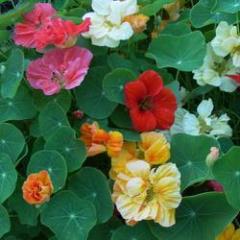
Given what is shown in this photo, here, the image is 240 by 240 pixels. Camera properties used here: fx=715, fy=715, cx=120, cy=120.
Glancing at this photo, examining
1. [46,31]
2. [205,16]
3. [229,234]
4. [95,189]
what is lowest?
[229,234]

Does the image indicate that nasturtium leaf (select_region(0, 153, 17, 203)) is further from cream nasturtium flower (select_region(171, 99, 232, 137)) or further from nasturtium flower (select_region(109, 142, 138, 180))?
cream nasturtium flower (select_region(171, 99, 232, 137))

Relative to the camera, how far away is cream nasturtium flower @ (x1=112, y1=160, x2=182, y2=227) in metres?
1.25

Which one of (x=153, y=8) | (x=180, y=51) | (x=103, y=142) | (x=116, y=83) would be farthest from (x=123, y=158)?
(x=153, y=8)

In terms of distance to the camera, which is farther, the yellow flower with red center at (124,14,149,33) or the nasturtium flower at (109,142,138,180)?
the yellow flower with red center at (124,14,149,33)

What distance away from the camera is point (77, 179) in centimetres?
135

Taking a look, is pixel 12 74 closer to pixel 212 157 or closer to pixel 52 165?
pixel 52 165

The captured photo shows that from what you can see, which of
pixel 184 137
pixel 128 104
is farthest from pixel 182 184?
pixel 128 104

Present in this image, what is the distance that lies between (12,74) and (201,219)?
0.48m

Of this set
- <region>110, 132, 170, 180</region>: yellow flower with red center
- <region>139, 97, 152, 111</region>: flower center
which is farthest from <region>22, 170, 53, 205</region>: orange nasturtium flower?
<region>139, 97, 152, 111</region>: flower center

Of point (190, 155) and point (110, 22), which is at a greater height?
point (110, 22)

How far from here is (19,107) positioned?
1.42 metres

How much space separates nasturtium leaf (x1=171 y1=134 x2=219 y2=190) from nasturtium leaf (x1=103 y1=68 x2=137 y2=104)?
14 centimetres

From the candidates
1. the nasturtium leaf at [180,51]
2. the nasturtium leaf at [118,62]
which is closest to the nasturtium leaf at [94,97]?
the nasturtium leaf at [118,62]

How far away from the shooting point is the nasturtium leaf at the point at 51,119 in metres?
1.36
